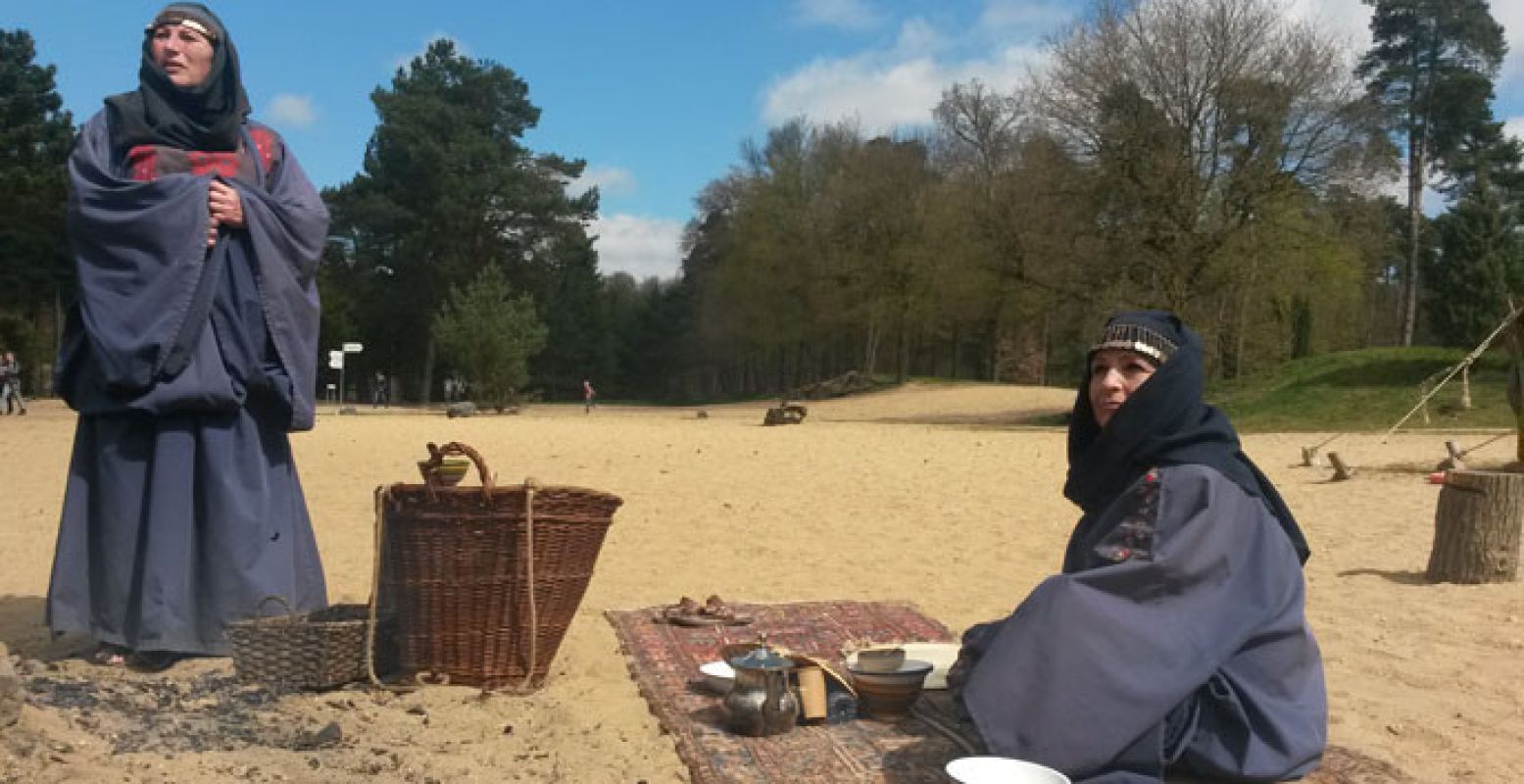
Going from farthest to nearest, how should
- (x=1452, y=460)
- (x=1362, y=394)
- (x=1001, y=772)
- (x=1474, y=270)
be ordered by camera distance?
(x=1474, y=270) < (x=1362, y=394) < (x=1452, y=460) < (x=1001, y=772)

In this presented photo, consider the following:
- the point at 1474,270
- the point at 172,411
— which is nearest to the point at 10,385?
the point at 172,411

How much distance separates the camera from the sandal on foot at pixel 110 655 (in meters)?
4.20

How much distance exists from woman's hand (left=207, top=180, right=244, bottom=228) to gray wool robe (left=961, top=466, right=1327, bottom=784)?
3298 millimetres

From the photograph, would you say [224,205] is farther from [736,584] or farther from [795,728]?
[736,584]

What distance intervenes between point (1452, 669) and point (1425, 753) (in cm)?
138

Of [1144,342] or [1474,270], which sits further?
[1474,270]

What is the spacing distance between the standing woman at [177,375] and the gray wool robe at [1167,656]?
289 centimetres

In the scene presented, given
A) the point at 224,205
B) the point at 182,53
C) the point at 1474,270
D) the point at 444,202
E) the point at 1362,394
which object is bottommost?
the point at 1362,394

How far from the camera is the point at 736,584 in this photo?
259 inches

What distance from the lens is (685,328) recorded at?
202 feet

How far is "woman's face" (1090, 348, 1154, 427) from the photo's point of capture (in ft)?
10.7

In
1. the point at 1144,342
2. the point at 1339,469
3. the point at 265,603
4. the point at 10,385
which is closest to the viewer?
the point at 1144,342

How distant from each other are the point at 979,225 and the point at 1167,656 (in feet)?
84.1

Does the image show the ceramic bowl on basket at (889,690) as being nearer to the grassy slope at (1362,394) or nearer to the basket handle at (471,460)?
the basket handle at (471,460)
